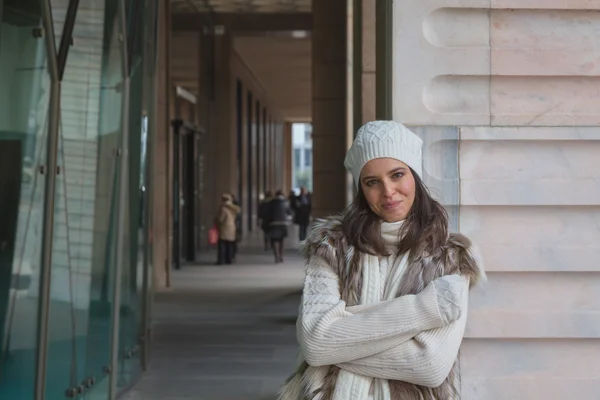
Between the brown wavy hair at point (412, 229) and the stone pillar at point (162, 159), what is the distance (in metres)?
13.6

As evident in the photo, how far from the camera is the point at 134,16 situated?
8.42 metres

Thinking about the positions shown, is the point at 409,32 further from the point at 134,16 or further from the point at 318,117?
the point at 318,117

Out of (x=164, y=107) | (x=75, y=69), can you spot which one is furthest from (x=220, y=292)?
(x=75, y=69)

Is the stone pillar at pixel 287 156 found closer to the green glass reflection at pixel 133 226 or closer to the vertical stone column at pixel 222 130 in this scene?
the vertical stone column at pixel 222 130

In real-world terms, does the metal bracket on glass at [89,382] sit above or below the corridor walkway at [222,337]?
above

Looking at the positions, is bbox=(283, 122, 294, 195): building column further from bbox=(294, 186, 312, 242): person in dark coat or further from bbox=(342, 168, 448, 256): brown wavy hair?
bbox=(342, 168, 448, 256): brown wavy hair

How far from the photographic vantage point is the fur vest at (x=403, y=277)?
2543mm

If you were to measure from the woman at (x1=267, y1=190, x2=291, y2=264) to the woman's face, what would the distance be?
20769 millimetres

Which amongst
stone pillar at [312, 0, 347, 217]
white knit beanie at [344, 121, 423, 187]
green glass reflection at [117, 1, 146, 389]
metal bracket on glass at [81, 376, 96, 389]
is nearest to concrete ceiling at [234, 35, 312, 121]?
stone pillar at [312, 0, 347, 217]

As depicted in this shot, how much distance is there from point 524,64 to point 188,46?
68.5ft

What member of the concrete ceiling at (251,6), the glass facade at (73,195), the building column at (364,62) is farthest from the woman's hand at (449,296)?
the concrete ceiling at (251,6)

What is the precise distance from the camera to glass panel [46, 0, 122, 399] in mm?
6258

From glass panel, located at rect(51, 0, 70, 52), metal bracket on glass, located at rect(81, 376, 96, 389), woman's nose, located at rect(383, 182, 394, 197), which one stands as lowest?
metal bracket on glass, located at rect(81, 376, 96, 389)

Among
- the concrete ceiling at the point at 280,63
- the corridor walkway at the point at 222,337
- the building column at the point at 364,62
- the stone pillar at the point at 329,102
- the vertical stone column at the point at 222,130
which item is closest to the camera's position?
the corridor walkway at the point at 222,337
